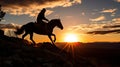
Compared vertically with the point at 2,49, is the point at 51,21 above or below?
above

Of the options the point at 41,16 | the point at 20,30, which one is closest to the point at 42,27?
the point at 41,16

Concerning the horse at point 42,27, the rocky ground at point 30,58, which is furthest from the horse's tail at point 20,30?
the rocky ground at point 30,58

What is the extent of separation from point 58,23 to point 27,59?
704 cm

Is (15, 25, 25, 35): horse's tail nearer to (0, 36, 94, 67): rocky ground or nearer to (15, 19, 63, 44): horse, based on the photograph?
(15, 19, 63, 44): horse

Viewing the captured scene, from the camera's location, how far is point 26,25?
34.7 m

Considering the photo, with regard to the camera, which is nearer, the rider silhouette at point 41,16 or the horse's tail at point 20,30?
the rider silhouette at point 41,16

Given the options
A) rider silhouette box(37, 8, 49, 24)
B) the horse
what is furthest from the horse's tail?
rider silhouette box(37, 8, 49, 24)

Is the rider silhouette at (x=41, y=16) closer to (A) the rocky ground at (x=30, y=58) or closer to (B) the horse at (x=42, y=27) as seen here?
(B) the horse at (x=42, y=27)

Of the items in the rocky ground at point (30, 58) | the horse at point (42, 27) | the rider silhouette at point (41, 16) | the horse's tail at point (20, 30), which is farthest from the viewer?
the horse's tail at point (20, 30)

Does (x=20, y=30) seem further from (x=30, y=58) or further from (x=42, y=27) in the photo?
(x=30, y=58)

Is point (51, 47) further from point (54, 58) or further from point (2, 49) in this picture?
point (2, 49)

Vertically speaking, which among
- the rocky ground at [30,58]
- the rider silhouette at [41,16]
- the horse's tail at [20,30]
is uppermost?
the rider silhouette at [41,16]

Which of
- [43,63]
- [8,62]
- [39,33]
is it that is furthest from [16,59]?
[39,33]

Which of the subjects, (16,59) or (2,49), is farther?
(2,49)
